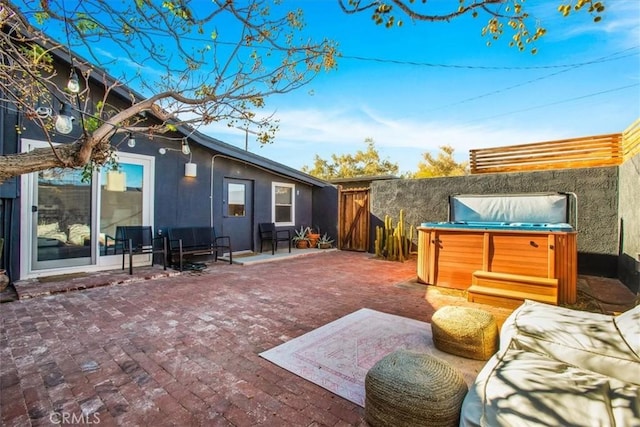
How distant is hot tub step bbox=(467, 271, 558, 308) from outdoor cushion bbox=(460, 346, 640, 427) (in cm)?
256

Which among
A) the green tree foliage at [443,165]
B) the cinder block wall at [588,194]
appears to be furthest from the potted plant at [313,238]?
the green tree foliage at [443,165]

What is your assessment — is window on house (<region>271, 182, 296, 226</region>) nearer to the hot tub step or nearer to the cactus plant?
the cactus plant

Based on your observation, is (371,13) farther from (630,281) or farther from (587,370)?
(630,281)

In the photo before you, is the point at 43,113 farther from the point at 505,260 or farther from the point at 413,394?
the point at 505,260

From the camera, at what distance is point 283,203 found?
9.27m

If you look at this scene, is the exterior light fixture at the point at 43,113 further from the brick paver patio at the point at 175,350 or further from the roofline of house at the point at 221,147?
the roofline of house at the point at 221,147

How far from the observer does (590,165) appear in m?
6.21

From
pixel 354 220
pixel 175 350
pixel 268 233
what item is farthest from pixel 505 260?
pixel 268 233

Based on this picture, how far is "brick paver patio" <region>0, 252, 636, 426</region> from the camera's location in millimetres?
1774

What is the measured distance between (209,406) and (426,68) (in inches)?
325

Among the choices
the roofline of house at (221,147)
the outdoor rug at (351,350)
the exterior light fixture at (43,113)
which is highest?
the roofline of house at (221,147)

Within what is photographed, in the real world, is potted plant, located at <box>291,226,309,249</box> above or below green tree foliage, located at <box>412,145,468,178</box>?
below

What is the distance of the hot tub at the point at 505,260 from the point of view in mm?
3941

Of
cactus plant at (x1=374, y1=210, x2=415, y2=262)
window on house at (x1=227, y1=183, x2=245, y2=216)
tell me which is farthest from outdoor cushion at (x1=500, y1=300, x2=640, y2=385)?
window on house at (x1=227, y1=183, x2=245, y2=216)
